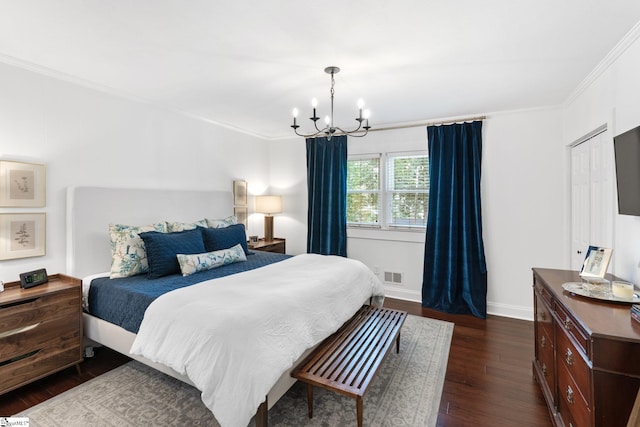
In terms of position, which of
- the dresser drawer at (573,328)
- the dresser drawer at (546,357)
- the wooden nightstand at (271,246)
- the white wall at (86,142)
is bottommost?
the dresser drawer at (546,357)

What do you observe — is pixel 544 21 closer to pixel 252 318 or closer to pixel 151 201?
pixel 252 318

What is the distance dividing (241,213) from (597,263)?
4.03 metres

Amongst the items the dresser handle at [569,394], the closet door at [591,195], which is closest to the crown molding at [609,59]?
the closet door at [591,195]

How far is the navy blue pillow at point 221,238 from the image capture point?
3316 millimetres

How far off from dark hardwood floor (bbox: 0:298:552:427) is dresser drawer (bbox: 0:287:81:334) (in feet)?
1.72

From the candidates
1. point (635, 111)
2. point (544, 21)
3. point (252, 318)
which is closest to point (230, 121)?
point (252, 318)

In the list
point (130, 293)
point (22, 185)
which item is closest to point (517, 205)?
point (130, 293)

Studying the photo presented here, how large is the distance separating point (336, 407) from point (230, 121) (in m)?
3.64

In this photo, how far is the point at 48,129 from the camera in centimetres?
266

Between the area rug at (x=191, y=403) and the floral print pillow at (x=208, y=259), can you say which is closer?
the area rug at (x=191, y=403)

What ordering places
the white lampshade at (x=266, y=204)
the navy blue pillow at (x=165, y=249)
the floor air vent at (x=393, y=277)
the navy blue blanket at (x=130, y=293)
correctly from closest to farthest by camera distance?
1. the navy blue blanket at (x=130, y=293)
2. the navy blue pillow at (x=165, y=249)
3. the floor air vent at (x=393, y=277)
4. the white lampshade at (x=266, y=204)

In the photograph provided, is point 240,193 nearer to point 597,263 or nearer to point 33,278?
point 33,278

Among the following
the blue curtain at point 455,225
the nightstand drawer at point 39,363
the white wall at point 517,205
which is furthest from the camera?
the blue curtain at point 455,225

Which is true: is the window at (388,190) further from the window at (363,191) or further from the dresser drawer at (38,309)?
the dresser drawer at (38,309)
